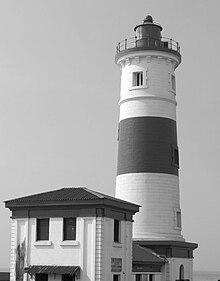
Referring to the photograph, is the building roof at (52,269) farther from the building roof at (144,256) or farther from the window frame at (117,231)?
the building roof at (144,256)

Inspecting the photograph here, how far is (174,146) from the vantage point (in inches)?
1555

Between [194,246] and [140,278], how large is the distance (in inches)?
282

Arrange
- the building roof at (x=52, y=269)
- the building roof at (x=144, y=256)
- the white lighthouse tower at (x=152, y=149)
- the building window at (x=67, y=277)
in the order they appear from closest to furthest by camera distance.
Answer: the building roof at (x=52, y=269), the building window at (x=67, y=277), the building roof at (x=144, y=256), the white lighthouse tower at (x=152, y=149)

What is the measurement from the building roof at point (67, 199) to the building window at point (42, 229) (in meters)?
0.84

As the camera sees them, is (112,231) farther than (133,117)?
No

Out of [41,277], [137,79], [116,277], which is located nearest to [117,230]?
[116,277]

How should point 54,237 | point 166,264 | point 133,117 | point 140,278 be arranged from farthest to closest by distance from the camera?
point 133,117 → point 166,264 → point 140,278 → point 54,237

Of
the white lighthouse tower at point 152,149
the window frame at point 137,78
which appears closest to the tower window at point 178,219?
the white lighthouse tower at point 152,149

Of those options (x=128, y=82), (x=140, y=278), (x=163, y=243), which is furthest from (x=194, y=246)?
(x=128, y=82)

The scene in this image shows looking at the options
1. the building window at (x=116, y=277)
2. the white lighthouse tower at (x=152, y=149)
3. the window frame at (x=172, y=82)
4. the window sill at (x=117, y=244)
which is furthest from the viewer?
the window frame at (x=172, y=82)

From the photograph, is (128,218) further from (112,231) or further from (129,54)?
(129,54)

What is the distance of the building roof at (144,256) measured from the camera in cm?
3444

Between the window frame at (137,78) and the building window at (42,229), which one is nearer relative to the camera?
the building window at (42,229)

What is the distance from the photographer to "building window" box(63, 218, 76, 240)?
99.9ft
